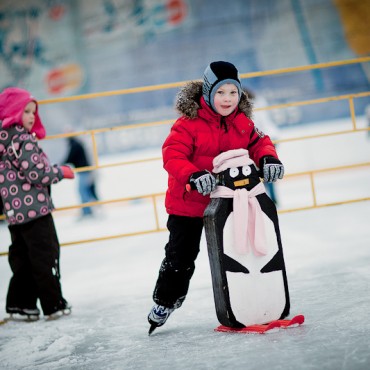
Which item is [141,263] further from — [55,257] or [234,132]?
[234,132]

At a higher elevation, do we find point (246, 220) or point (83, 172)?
point (83, 172)

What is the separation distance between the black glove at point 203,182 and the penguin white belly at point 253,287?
0.44 feet

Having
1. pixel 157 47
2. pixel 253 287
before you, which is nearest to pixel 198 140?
pixel 253 287

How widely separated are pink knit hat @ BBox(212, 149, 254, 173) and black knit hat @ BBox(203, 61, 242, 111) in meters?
0.17

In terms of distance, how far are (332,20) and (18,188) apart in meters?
6.64

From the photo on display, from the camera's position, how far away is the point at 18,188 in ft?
8.59

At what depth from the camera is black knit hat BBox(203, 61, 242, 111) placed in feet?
6.61

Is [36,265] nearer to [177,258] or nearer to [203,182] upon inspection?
[177,258]

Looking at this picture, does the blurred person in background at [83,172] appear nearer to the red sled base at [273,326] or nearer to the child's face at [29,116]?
the child's face at [29,116]

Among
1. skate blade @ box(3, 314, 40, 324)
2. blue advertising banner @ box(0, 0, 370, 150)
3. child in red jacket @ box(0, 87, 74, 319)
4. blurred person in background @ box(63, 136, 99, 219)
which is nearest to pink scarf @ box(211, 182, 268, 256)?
child in red jacket @ box(0, 87, 74, 319)

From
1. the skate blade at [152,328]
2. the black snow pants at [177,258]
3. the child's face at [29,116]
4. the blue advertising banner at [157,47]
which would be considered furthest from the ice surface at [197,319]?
the blue advertising banner at [157,47]

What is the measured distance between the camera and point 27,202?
261 centimetres

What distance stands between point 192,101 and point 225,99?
0.11 metres

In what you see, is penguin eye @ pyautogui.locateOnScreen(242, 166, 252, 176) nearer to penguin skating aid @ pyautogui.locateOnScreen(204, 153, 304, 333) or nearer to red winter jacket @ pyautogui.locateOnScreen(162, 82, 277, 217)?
penguin skating aid @ pyautogui.locateOnScreen(204, 153, 304, 333)
